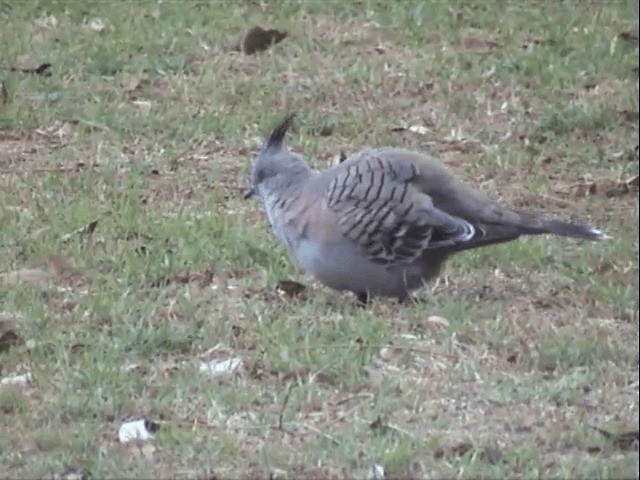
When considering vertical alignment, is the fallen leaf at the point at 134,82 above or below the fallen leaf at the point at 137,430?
below

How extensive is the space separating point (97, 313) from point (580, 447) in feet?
6.86

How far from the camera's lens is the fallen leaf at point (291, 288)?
684cm

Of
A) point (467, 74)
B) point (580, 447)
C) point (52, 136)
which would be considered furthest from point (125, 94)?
point (580, 447)

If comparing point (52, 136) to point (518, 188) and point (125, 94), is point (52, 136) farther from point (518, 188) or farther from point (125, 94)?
point (518, 188)

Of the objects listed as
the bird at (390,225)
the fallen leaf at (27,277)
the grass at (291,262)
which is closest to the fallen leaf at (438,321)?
the grass at (291,262)

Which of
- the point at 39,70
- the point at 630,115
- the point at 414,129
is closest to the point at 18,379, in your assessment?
the point at 414,129

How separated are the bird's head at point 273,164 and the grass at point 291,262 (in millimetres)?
367

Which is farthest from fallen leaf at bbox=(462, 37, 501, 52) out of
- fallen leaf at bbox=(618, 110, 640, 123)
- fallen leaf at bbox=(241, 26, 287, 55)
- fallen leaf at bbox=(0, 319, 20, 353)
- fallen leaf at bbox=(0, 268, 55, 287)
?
fallen leaf at bbox=(0, 319, 20, 353)

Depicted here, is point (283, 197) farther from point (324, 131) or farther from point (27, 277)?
point (324, 131)

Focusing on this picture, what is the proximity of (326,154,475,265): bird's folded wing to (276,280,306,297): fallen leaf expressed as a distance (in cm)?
39

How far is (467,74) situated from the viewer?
32.6 ft

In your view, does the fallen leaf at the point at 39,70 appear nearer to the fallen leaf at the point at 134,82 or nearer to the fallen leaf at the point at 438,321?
the fallen leaf at the point at 134,82

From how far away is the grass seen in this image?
5496 mm

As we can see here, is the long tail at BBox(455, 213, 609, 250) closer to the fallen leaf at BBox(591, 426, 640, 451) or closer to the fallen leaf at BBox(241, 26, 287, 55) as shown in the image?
the fallen leaf at BBox(591, 426, 640, 451)
